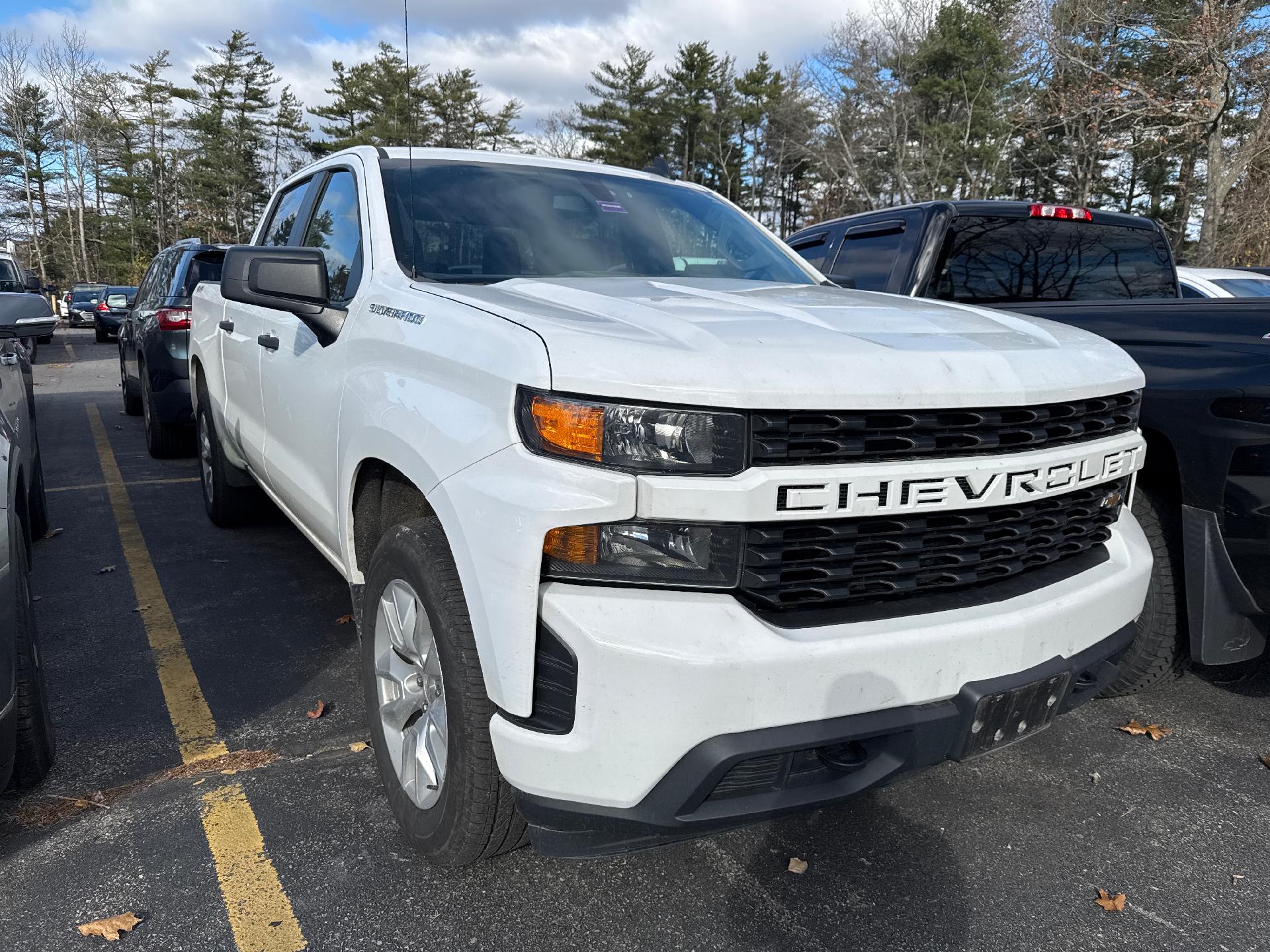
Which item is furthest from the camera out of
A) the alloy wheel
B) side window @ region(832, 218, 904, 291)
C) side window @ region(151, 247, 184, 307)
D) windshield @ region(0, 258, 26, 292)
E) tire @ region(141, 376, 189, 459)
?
windshield @ region(0, 258, 26, 292)

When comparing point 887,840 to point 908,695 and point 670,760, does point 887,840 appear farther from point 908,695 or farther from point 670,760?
point 670,760

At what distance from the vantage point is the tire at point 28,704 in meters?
2.50

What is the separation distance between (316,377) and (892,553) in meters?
2.02

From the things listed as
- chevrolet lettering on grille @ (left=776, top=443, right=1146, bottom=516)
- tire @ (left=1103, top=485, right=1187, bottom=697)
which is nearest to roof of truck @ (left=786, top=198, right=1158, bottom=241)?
tire @ (left=1103, top=485, right=1187, bottom=697)

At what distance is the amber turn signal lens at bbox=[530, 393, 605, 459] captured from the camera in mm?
1802

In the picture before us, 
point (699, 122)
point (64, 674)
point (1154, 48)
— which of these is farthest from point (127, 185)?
point (64, 674)

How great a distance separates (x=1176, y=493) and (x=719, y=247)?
1.81 metres

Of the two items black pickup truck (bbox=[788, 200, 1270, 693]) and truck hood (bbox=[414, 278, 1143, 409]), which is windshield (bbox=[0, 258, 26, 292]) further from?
truck hood (bbox=[414, 278, 1143, 409])

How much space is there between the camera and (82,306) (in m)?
33.0

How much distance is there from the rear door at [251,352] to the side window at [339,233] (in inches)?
13.3

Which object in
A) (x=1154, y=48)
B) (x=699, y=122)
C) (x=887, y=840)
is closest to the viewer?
(x=887, y=840)

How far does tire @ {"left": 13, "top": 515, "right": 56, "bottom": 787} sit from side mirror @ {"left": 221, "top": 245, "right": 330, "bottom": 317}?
0.99 meters

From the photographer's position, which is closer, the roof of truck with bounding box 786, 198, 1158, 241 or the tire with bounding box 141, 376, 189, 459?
the roof of truck with bounding box 786, 198, 1158, 241

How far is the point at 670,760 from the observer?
1.78 m
